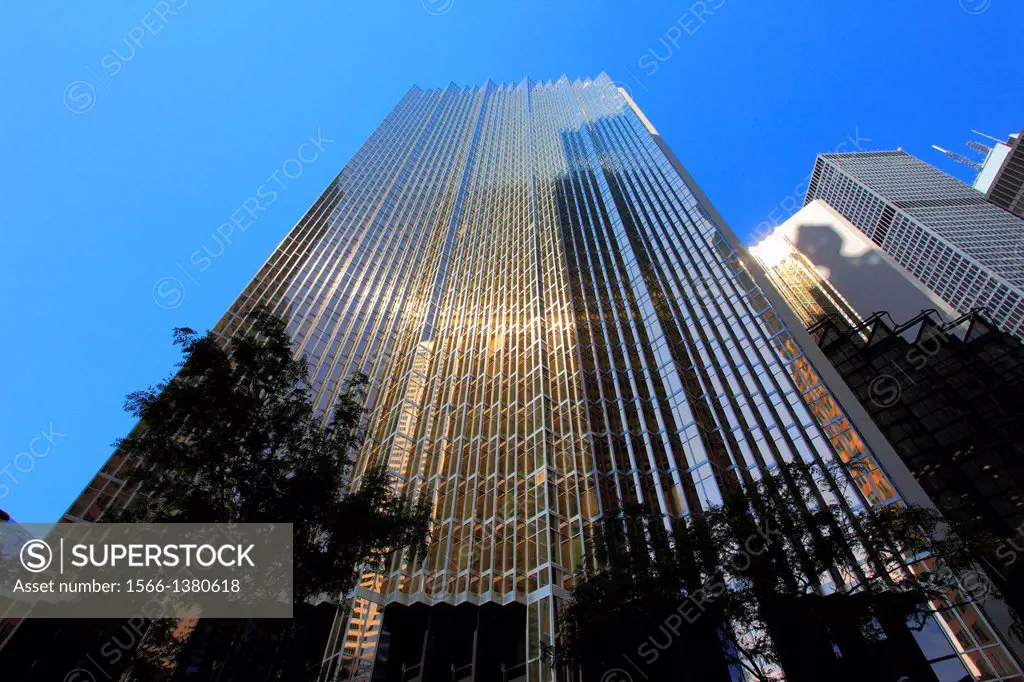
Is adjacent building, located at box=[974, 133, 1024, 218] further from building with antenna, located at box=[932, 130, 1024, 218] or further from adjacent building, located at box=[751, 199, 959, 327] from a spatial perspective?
adjacent building, located at box=[751, 199, 959, 327]

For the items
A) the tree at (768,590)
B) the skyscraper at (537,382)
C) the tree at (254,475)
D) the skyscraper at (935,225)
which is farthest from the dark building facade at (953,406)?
the skyscraper at (935,225)

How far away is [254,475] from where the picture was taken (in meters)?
13.8

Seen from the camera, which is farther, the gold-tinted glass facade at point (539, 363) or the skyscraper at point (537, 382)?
the gold-tinted glass facade at point (539, 363)

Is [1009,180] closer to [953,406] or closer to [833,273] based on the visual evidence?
[833,273]

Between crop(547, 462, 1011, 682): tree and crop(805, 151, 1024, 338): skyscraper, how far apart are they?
8322 centimetres

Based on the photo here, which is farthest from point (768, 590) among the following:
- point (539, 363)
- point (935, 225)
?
point (935, 225)

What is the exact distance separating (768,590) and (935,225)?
12020cm

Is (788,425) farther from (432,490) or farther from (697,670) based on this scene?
(432,490)

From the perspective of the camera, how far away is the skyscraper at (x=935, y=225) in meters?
90.5

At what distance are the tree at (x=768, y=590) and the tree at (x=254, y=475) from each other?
5.48 metres

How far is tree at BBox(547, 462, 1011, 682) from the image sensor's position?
12805mm

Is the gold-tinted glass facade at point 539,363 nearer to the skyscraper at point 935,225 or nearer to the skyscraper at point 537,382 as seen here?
the skyscraper at point 537,382

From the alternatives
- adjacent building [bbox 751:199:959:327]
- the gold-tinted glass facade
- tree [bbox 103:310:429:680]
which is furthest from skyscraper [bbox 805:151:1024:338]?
tree [bbox 103:310:429:680]

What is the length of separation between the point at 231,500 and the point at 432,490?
14834mm
